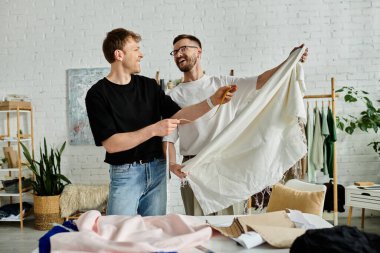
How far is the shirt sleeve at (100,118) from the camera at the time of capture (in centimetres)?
204

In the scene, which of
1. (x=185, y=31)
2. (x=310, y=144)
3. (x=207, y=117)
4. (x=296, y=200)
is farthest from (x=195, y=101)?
(x=185, y=31)

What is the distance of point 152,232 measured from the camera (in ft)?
4.68

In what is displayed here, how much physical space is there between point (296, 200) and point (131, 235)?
4.76 feet

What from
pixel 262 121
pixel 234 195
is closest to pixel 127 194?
pixel 234 195

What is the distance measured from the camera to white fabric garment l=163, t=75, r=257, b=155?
96.1 inches

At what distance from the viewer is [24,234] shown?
4328 mm

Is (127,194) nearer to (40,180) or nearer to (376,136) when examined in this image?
(40,180)

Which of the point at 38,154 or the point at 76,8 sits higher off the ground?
the point at 76,8

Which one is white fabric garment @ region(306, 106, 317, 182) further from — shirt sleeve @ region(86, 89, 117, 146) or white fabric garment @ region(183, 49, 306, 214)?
shirt sleeve @ region(86, 89, 117, 146)

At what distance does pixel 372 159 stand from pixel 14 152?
15.7 ft

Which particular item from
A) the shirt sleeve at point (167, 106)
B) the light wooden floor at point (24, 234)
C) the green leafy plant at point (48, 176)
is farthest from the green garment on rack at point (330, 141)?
the green leafy plant at point (48, 176)

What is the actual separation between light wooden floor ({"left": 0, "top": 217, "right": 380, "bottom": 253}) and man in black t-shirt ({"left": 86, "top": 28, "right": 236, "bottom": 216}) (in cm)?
221

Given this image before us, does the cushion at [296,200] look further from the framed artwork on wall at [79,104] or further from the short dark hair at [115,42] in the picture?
the framed artwork on wall at [79,104]

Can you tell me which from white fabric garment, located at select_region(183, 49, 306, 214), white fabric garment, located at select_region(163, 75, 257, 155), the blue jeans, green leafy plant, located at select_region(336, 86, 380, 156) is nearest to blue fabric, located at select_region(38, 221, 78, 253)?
the blue jeans
